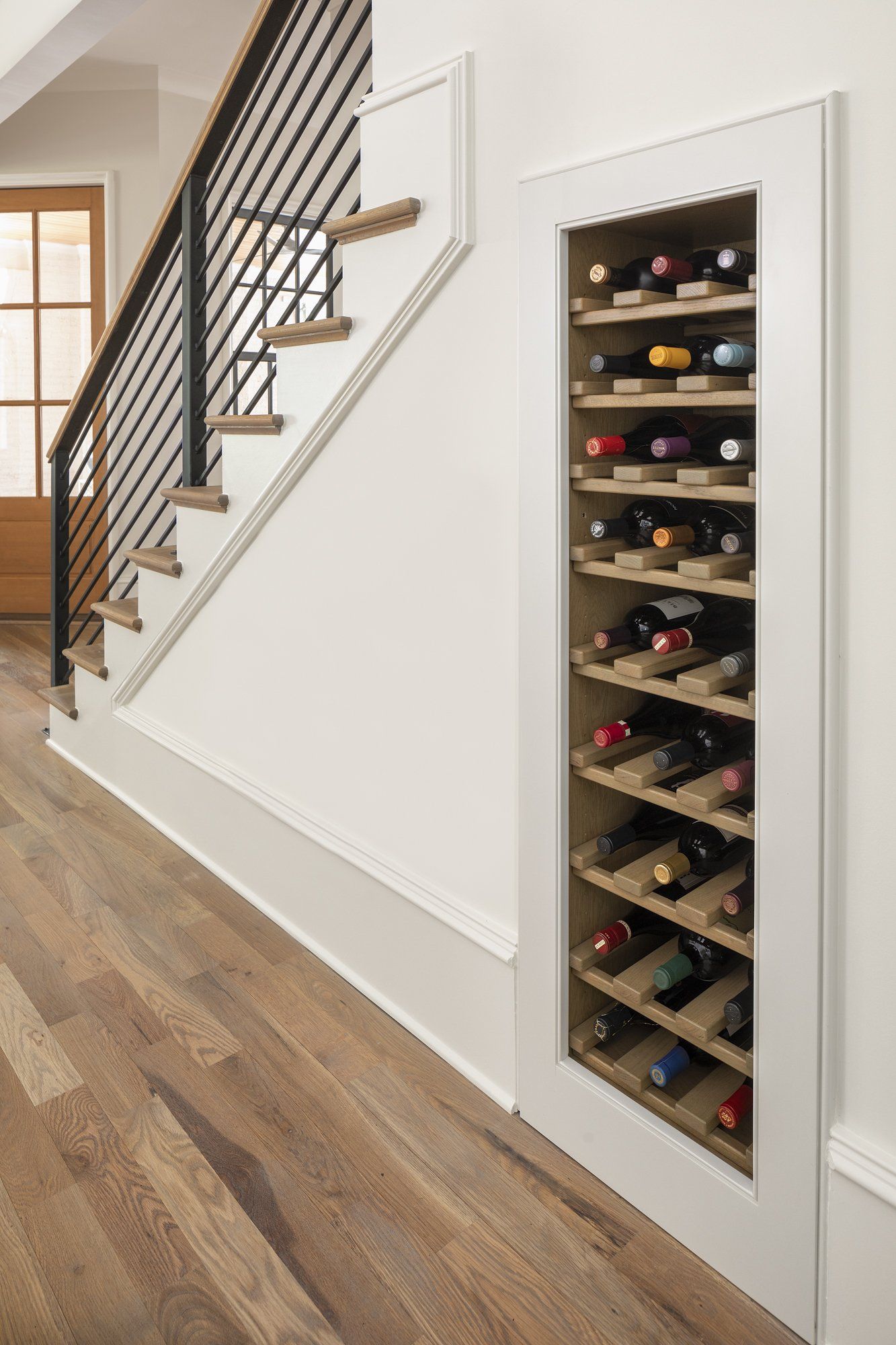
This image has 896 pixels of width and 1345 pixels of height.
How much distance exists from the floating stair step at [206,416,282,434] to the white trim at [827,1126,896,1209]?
1.81 meters

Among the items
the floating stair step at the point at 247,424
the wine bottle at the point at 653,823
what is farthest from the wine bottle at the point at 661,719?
the floating stair step at the point at 247,424

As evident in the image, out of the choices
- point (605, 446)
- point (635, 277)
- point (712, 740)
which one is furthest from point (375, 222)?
point (712, 740)

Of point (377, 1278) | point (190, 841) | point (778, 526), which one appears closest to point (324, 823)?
point (190, 841)

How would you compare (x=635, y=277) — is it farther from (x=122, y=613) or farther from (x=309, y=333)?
(x=122, y=613)

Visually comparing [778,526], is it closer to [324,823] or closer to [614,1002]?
[614,1002]

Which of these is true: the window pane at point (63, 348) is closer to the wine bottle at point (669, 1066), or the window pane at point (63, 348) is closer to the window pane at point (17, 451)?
the window pane at point (17, 451)

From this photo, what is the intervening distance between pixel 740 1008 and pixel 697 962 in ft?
0.58

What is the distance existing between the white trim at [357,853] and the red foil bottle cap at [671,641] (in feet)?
2.15

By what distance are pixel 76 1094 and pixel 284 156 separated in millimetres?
2169

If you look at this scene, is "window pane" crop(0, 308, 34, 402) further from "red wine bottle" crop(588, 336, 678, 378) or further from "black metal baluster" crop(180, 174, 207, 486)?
"red wine bottle" crop(588, 336, 678, 378)

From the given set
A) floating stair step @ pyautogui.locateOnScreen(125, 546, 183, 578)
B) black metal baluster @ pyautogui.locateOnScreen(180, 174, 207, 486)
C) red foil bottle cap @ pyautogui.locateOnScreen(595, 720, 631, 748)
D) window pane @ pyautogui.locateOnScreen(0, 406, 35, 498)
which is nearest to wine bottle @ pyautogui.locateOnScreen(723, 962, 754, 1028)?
red foil bottle cap @ pyautogui.locateOnScreen(595, 720, 631, 748)

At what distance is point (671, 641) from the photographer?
1457mm

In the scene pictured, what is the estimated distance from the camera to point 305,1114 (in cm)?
185

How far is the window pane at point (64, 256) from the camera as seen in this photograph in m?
5.75
